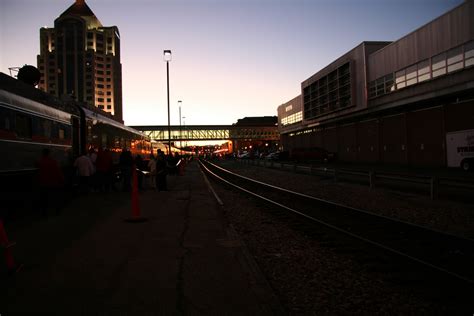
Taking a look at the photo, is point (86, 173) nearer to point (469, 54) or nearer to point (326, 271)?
point (326, 271)

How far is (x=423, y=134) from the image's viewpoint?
1396 inches

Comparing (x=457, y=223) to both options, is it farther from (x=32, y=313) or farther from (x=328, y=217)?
(x=32, y=313)

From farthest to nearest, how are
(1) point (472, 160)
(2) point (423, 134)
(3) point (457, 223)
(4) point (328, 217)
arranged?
(2) point (423, 134) → (1) point (472, 160) → (4) point (328, 217) → (3) point (457, 223)

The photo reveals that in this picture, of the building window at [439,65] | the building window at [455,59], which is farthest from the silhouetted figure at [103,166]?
the building window at [439,65]

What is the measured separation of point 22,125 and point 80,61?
16151 centimetres

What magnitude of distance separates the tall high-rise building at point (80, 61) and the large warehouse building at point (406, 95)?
11744cm

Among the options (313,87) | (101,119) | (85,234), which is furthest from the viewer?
(313,87)

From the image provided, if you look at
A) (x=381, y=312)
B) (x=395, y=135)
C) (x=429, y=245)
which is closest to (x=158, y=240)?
(x=381, y=312)

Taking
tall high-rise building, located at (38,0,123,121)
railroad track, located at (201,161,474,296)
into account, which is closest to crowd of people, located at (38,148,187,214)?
railroad track, located at (201,161,474,296)

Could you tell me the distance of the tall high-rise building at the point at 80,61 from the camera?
15412 centimetres

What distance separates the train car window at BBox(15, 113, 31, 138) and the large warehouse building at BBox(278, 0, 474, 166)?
90.4ft

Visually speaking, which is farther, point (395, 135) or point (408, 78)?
point (395, 135)

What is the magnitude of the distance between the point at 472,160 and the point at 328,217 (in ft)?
67.2

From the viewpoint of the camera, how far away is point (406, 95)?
3566cm
